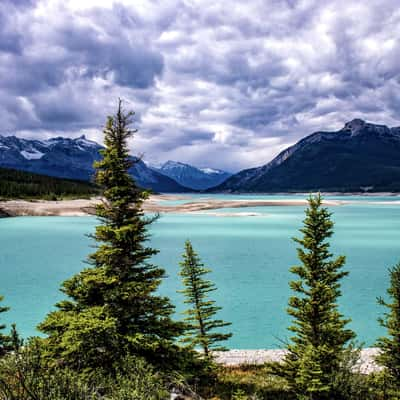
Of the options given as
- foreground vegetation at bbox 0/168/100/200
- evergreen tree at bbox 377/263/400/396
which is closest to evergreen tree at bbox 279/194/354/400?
evergreen tree at bbox 377/263/400/396

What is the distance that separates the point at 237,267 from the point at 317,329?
103 feet

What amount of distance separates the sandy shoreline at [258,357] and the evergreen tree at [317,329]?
233 inches

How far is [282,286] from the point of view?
36688 mm

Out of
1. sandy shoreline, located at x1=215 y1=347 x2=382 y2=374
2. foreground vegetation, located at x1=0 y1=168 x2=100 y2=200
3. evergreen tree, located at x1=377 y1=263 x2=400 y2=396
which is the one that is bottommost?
sandy shoreline, located at x1=215 y1=347 x2=382 y2=374

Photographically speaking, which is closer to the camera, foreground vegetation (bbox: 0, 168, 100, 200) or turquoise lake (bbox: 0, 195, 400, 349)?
turquoise lake (bbox: 0, 195, 400, 349)

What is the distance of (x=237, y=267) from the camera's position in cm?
4516

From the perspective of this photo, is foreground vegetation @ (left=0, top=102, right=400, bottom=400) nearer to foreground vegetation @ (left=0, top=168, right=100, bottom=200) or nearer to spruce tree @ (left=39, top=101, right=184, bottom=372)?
spruce tree @ (left=39, top=101, right=184, bottom=372)

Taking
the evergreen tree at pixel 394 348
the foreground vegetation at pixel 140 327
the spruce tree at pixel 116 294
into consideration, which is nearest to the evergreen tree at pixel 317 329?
the foreground vegetation at pixel 140 327

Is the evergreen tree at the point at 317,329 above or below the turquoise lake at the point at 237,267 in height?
above

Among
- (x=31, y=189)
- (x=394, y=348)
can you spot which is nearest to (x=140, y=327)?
(x=394, y=348)

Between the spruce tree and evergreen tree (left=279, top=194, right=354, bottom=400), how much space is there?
461 cm

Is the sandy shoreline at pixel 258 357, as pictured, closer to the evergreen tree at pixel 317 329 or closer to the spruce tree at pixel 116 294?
the evergreen tree at pixel 317 329

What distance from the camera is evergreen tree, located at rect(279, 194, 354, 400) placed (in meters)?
13.0

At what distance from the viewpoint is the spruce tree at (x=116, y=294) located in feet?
40.9
